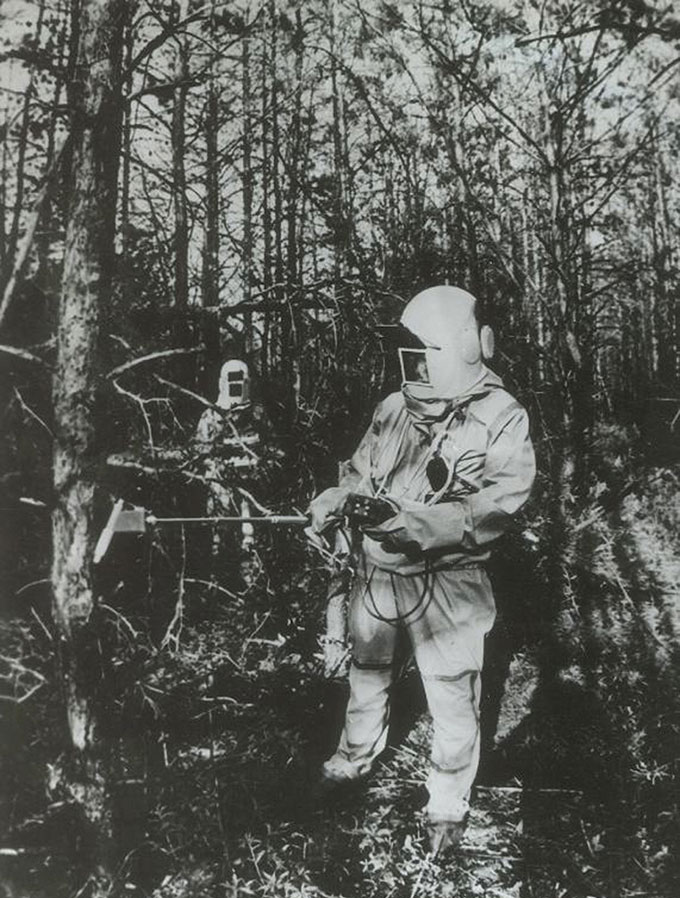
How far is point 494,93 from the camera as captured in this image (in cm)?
280

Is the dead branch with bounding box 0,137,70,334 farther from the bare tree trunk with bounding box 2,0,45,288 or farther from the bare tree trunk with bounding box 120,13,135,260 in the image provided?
the bare tree trunk with bounding box 120,13,135,260

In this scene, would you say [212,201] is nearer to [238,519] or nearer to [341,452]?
[341,452]

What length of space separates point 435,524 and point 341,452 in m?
0.49

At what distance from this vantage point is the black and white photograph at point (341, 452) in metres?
2.30

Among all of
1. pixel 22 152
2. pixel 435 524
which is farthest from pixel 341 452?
pixel 22 152

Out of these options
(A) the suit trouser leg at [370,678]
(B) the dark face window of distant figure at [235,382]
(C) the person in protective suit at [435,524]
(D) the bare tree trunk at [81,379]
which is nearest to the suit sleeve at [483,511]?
(C) the person in protective suit at [435,524]

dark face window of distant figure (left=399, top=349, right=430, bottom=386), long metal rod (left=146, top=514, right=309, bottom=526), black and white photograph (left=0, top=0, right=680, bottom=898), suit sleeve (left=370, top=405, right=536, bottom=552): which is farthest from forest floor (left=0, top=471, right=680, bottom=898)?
dark face window of distant figure (left=399, top=349, right=430, bottom=386)

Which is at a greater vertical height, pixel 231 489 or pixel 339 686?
pixel 231 489

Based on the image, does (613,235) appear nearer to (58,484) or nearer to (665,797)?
(665,797)

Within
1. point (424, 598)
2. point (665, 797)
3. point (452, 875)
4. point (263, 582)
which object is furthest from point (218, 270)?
point (665, 797)

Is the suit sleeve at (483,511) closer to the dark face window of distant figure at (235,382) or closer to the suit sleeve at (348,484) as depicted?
the suit sleeve at (348,484)

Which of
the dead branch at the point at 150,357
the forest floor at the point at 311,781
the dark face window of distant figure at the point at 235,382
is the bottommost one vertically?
the forest floor at the point at 311,781

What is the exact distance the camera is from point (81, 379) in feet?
7.85

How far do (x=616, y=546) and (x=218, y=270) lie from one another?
5.54 ft
